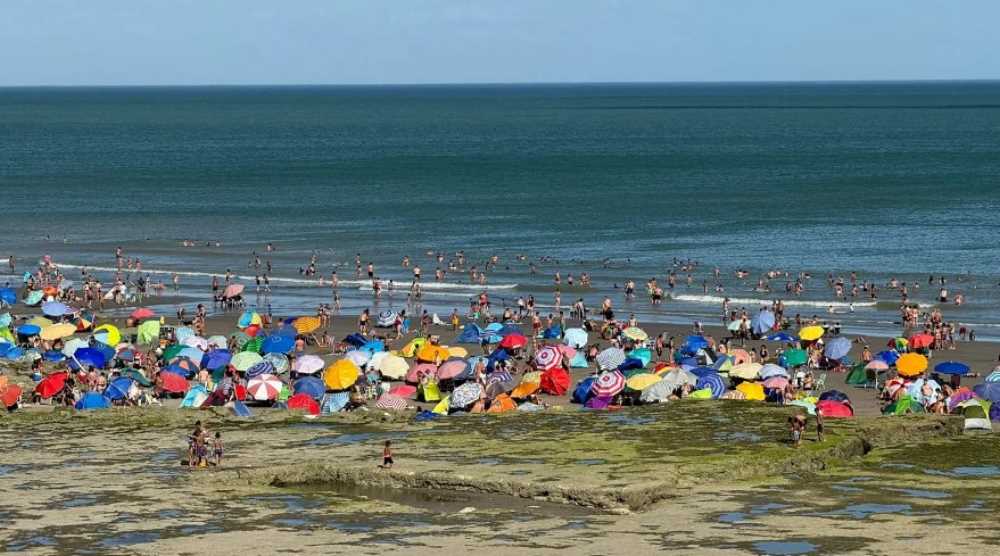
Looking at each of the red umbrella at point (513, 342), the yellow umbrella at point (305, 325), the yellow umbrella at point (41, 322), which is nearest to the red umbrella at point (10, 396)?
the yellow umbrella at point (41, 322)

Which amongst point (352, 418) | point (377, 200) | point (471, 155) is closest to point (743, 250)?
point (377, 200)

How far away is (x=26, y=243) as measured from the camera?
98562 mm

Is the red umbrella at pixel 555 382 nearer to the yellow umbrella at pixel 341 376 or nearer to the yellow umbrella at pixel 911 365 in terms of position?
the yellow umbrella at pixel 341 376

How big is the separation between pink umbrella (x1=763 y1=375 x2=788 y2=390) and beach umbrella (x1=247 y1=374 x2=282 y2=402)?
1505 cm

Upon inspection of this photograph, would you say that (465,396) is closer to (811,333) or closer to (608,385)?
(608,385)

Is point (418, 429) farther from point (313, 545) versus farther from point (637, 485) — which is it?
point (313, 545)

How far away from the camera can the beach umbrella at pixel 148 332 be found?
5831 cm

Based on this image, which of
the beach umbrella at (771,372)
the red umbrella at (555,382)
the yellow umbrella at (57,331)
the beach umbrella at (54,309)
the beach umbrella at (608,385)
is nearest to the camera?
the beach umbrella at (608,385)

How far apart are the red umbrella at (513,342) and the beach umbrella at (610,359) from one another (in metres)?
4.74

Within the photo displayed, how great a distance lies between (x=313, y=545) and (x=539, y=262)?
5795 cm

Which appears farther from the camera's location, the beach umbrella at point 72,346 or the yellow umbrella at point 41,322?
the yellow umbrella at point 41,322

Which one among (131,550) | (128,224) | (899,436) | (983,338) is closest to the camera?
(131,550)

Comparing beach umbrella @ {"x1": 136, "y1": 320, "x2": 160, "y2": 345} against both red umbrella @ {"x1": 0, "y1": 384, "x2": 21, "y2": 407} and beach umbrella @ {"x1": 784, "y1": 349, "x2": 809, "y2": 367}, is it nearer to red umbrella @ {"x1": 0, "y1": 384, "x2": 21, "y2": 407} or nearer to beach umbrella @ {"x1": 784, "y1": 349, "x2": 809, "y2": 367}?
red umbrella @ {"x1": 0, "y1": 384, "x2": 21, "y2": 407}

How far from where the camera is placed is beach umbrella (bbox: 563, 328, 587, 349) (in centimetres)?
5669
